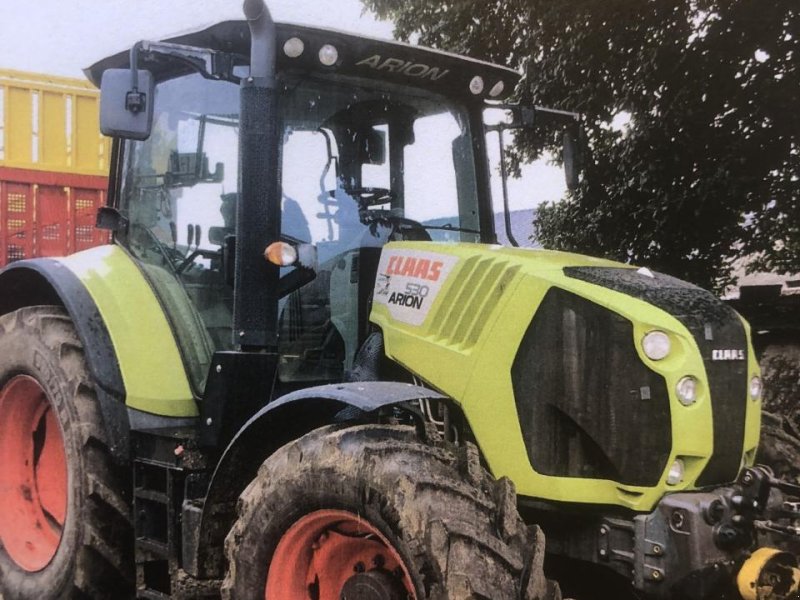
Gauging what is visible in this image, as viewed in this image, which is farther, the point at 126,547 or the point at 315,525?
the point at 126,547

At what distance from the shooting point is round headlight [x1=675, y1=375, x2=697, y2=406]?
307 centimetres

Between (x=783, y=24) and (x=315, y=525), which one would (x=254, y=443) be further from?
(x=783, y=24)

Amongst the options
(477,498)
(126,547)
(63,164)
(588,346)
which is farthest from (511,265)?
(63,164)

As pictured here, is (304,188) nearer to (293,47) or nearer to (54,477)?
(293,47)

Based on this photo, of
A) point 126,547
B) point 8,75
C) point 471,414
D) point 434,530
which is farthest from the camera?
point 8,75

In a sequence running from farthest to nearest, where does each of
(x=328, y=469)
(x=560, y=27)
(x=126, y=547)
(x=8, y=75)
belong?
(x=560, y=27)
(x=8, y=75)
(x=126, y=547)
(x=328, y=469)

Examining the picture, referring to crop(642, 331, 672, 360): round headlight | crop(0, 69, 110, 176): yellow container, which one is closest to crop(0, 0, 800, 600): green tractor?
crop(642, 331, 672, 360): round headlight

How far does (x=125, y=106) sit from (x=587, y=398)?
6.73ft

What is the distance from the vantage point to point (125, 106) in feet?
11.9

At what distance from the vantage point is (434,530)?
2.74 m

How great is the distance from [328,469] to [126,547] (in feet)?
5.18

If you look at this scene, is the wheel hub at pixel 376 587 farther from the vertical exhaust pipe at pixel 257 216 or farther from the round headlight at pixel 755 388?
the round headlight at pixel 755 388

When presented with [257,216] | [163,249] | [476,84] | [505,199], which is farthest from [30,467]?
[476,84]

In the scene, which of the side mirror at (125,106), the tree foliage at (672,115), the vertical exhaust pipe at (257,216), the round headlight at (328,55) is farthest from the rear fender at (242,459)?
the tree foliage at (672,115)
